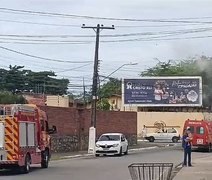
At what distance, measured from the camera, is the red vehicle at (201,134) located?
51.3 meters

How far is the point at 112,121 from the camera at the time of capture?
198 ft

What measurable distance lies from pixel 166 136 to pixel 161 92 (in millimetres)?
13876

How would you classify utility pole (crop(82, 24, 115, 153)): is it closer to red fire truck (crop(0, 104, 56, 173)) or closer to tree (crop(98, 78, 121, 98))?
red fire truck (crop(0, 104, 56, 173))

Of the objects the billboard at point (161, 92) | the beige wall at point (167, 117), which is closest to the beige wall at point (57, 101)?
the beige wall at point (167, 117)

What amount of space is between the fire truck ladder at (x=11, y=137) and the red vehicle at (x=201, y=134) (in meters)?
26.9

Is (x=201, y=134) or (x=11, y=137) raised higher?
(x=11, y=137)

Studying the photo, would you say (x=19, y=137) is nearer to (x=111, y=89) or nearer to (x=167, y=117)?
(x=167, y=117)

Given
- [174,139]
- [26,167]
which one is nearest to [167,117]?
[174,139]

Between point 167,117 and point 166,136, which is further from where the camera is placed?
point 167,117

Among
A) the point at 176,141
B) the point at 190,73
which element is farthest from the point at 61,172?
the point at 190,73

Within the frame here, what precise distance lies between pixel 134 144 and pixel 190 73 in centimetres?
4074

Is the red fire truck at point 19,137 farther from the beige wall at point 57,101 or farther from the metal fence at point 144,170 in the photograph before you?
the beige wall at point 57,101

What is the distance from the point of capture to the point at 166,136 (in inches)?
2970

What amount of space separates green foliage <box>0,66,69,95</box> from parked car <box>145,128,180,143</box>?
22.6 meters
